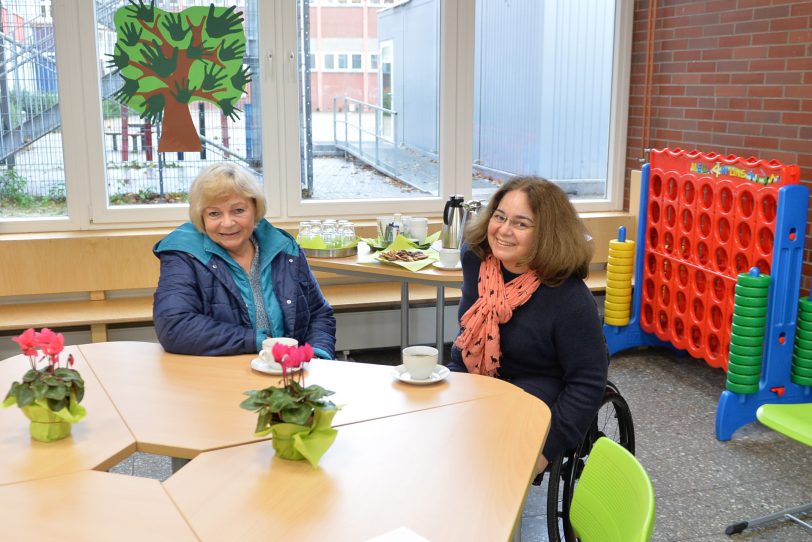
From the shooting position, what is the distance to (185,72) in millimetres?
4402

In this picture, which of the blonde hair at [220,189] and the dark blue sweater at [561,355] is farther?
the blonde hair at [220,189]

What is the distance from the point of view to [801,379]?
357 centimetres

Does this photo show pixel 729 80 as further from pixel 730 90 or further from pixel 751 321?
pixel 751 321

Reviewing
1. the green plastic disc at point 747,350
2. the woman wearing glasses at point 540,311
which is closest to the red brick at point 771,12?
the green plastic disc at point 747,350

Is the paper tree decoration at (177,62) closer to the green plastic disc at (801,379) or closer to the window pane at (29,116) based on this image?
the window pane at (29,116)

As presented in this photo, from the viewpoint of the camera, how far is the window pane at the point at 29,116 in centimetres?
422

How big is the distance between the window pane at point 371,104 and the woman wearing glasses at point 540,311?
2.47 metres

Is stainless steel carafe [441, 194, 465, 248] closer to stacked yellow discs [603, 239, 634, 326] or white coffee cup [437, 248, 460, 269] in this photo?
white coffee cup [437, 248, 460, 269]

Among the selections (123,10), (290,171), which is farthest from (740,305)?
(123,10)

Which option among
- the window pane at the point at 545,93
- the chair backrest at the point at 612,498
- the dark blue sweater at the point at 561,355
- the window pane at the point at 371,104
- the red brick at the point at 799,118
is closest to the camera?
the chair backrest at the point at 612,498

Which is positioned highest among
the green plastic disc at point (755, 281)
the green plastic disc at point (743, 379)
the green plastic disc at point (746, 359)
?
the green plastic disc at point (755, 281)

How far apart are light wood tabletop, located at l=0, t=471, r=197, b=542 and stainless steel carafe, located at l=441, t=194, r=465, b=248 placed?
7.55ft

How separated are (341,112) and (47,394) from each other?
328 cm

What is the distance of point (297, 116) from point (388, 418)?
3034 mm
